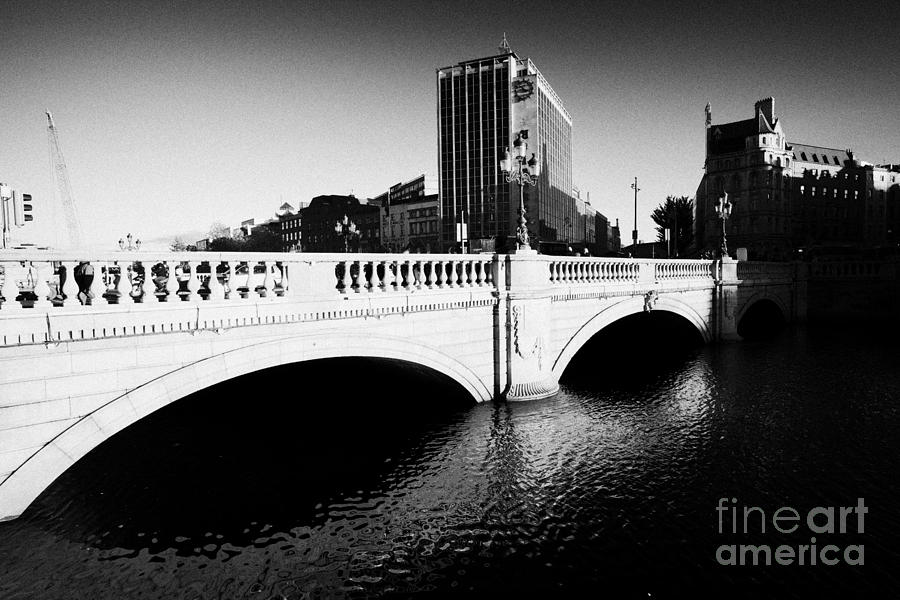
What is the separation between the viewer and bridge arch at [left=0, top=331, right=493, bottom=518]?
7.72m

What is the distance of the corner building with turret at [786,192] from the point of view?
257 ft

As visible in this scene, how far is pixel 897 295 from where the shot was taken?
3903cm

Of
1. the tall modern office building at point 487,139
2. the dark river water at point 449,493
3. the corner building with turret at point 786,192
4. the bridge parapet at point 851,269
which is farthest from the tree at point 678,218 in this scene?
the dark river water at point 449,493

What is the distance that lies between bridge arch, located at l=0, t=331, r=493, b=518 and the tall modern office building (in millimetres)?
79752

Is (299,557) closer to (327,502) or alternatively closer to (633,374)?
(327,502)

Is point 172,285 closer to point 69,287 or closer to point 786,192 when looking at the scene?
point 69,287

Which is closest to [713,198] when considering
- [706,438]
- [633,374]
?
[633,374]

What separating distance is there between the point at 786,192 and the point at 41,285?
94.2 meters

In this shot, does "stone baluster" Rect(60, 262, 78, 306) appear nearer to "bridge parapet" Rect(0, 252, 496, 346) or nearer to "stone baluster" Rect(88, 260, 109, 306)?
"bridge parapet" Rect(0, 252, 496, 346)

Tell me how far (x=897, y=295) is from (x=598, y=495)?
4150 centimetres

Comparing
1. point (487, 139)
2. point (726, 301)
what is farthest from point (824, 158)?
point (726, 301)

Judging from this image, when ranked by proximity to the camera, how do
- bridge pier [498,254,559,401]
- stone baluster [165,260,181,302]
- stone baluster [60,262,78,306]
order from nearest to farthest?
stone baluster [60,262,78,306], stone baluster [165,260,181,302], bridge pier [498,254,559,401]

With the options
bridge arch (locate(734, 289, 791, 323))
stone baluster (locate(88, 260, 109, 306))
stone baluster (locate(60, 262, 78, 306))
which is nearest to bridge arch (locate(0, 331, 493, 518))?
stone baluster (locate(88, 260, 109, 306))

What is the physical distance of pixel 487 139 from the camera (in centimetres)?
9375
